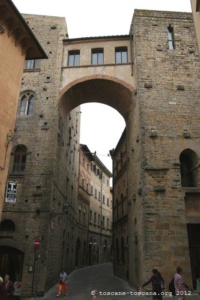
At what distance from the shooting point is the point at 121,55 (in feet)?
54.7

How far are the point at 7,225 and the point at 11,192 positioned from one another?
5.82 feet

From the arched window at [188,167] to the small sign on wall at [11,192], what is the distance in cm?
851

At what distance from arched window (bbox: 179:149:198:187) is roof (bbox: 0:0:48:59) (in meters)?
8.48

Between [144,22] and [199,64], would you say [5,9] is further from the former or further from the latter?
[199,64]

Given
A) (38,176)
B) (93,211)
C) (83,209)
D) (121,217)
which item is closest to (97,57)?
(38,176)

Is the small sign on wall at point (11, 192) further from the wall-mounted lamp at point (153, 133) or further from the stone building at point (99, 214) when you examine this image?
the stone building at point (99, 214)

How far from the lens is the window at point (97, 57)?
16.7m

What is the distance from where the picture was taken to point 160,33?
Result: 52.1 ft

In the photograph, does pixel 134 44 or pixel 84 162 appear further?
pixel 84 162

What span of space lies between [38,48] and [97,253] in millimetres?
28020

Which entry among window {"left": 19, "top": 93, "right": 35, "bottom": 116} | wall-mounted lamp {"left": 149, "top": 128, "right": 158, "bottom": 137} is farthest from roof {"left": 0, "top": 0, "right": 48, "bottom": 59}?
wall-mounted lamp {"left": 149, "top": 128, "right": 158, "bottom": 137}

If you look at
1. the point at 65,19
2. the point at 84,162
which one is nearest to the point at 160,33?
the point at 65,19

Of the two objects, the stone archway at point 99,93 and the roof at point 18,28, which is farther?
the stone archway at point 99,93

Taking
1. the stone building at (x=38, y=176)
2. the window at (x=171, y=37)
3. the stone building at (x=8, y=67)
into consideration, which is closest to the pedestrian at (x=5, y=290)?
the stone building at (x=8, y=67)
